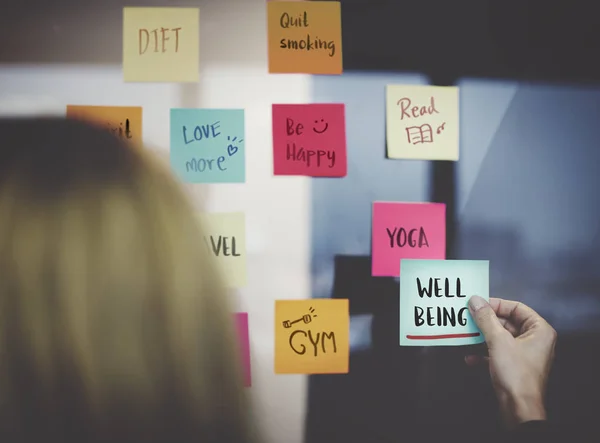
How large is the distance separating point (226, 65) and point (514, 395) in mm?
610

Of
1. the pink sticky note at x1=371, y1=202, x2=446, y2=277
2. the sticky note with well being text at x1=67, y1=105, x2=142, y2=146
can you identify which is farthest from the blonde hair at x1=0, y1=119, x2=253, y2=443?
the pink sticky note at x1=371, y1=202, x2=446, y2=277

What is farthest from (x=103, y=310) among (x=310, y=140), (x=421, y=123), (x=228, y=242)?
(x=421, y=123)

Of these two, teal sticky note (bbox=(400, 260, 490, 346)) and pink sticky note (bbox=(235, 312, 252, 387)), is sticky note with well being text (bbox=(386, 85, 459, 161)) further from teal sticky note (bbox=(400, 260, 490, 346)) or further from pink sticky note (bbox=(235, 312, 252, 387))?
pink sticky note (bbox=(235, 312, 252, 387))

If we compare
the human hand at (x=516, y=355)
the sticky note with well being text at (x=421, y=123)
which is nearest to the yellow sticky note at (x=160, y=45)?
the sticky note with well being text at (x=421, y=123)

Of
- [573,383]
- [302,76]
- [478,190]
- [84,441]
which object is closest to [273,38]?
[302,76]

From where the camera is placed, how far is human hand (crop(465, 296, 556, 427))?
0.72 metres

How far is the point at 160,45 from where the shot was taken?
0.70 m

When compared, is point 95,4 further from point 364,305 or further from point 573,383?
point 573,383

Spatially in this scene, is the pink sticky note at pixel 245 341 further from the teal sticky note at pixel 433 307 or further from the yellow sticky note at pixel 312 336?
the teal sticky note at pixel 433 307

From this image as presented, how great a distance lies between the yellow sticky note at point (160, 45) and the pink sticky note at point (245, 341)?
1.09 ft

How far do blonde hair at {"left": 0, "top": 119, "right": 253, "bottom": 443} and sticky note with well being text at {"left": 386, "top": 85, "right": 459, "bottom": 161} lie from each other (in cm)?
35

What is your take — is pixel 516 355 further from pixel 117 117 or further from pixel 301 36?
pixel 117 117

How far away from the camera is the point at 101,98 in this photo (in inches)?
27.3

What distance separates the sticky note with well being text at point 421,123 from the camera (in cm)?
73
